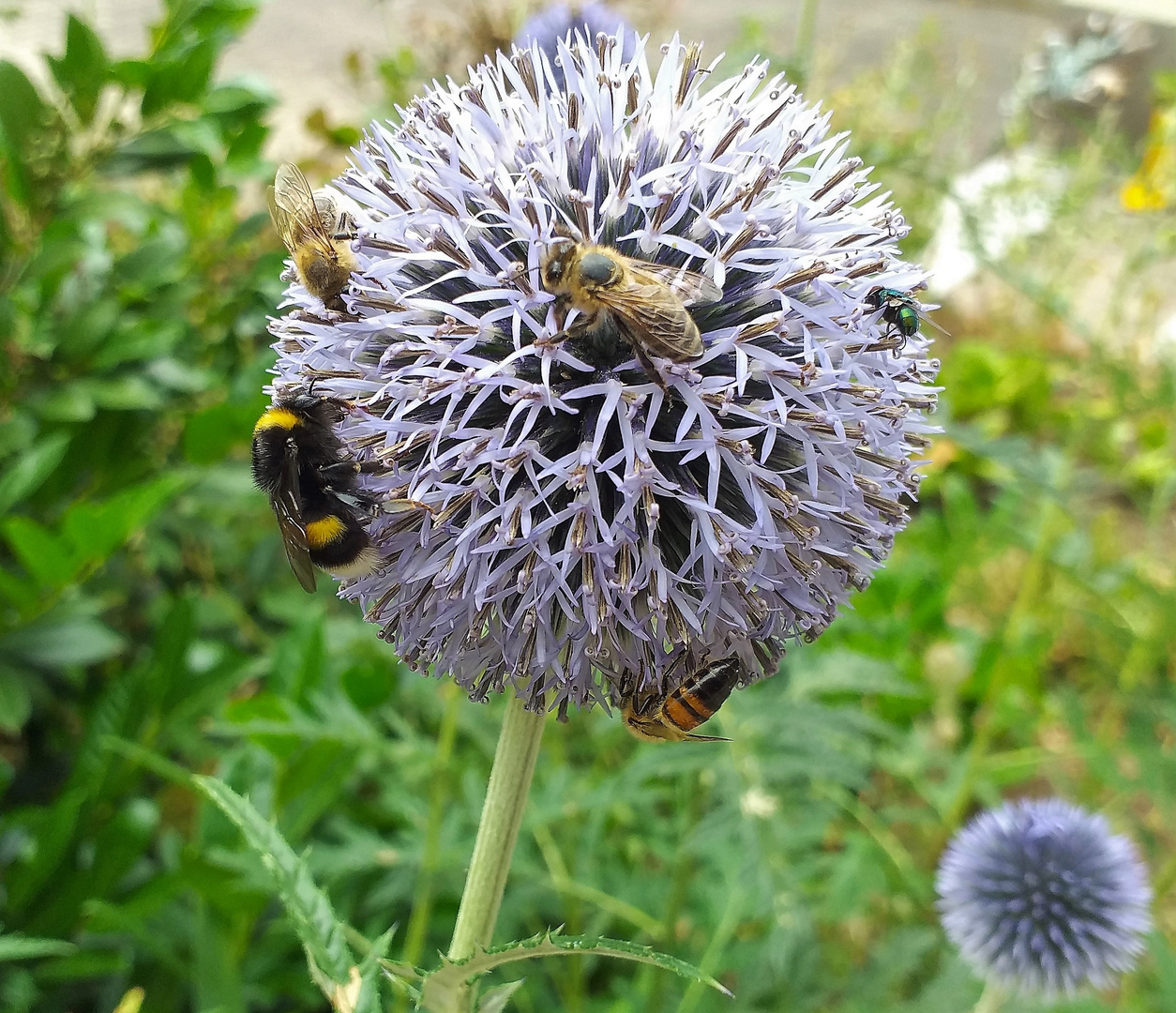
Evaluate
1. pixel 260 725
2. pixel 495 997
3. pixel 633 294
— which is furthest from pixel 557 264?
pixel 260 725

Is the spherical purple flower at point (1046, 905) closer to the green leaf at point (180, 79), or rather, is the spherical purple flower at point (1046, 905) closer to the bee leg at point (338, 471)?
the bee leg at point (338, 471)

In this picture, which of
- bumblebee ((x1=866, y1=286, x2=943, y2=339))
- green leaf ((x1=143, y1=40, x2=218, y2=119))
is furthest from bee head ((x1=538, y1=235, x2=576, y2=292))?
green leaf ((x1=143, y1=40, x2=218, y2=119))

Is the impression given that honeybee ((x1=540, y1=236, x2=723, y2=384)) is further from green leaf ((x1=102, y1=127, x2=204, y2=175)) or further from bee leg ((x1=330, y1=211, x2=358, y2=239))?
green leaf ((x1=102, y1=127, x2=204, y2=175))

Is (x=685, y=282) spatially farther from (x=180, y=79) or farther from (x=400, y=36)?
(x=400, y=36)

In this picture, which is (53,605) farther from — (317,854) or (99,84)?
(99,84)

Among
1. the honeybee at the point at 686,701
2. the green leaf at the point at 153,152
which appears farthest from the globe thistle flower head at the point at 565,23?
the honeybee at the point at 686,701

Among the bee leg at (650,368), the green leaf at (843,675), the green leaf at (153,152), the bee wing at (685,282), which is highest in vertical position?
the green leaf at (153,152)
